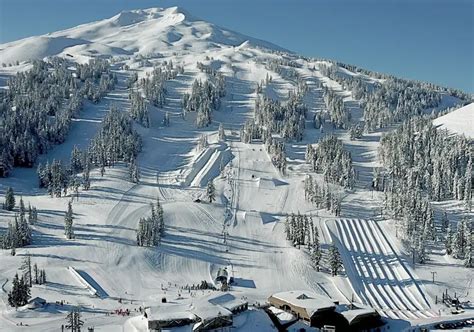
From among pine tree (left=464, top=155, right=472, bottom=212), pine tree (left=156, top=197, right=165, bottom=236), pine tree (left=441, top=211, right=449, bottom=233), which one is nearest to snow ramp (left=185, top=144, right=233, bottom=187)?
pine tree (left=156, top=197, right=165, bottom=236)

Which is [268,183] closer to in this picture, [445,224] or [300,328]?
[445,224]

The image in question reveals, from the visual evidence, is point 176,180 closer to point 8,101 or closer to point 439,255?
point 439,255

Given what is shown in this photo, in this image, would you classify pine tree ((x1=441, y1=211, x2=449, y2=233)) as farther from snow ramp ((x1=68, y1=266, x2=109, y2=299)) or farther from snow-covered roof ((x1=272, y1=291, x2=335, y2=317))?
snow ramp ((x1=68, y1=266, x2=109, y2=299))

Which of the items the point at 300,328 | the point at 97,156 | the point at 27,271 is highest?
the point at 97,156

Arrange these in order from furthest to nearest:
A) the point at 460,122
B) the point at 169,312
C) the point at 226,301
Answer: the point at 460,122 < the point at 226,301 < the point at 169,312

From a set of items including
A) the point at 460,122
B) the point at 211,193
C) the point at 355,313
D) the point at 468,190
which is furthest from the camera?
the point at 460,122

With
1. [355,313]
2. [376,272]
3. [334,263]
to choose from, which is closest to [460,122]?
[376,272]
